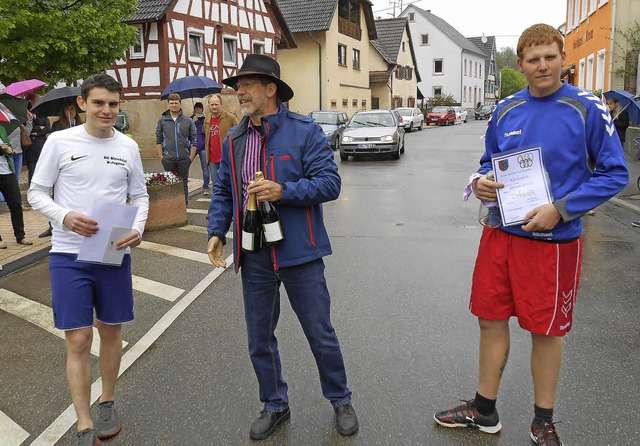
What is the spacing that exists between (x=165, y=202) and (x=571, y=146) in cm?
754

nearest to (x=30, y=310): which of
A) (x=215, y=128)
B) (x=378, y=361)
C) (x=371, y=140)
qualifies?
(x=378, y=361)

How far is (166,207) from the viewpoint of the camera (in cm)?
962

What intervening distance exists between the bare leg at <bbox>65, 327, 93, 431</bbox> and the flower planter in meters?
6.20

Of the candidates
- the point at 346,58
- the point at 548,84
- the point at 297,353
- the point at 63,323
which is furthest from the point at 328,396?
the point at 346,58

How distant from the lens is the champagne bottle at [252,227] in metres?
3.24

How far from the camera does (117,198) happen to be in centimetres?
347

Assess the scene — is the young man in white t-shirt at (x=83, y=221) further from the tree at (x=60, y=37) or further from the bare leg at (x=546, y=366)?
the tree at (x=60, y=37)

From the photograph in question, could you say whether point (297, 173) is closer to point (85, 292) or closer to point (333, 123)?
point (85, 292)

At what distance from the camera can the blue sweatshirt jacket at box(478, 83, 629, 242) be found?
2.88 metres

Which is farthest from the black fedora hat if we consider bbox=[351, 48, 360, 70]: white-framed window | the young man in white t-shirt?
bbox=[351, 48, 360, 70]: white-framed window

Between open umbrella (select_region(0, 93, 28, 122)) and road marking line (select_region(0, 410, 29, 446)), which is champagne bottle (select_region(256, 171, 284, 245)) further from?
open umbrella (select_region(0, 93, 28, 122))

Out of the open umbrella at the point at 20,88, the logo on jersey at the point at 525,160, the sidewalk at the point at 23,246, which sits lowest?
the sidewalk at the point at 23,246

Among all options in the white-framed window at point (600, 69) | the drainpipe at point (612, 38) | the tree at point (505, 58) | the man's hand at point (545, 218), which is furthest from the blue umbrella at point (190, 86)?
the tree at point (505, 58)

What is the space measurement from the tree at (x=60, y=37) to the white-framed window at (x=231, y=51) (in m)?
11.6
